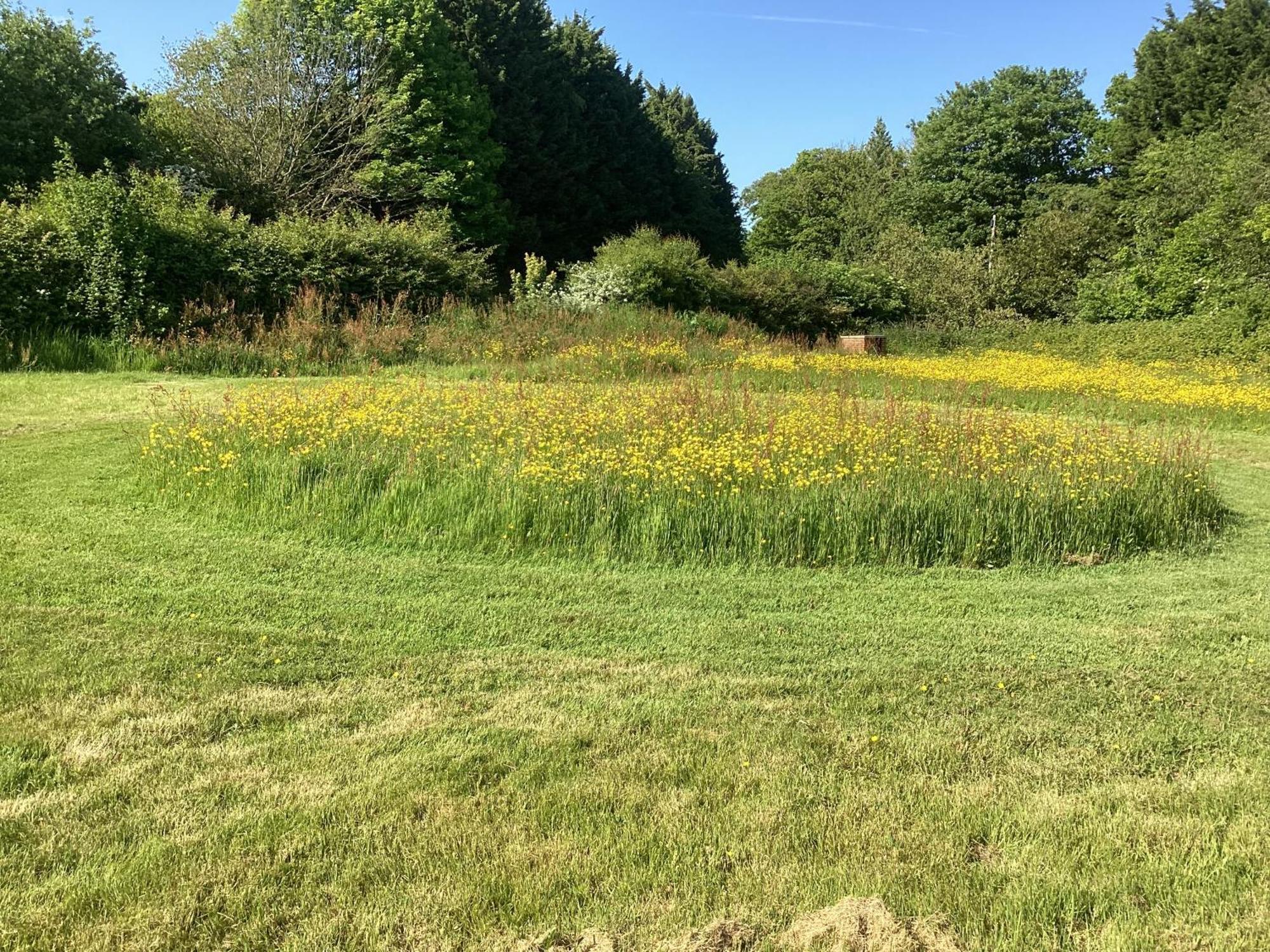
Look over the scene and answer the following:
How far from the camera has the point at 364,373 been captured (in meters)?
11.3

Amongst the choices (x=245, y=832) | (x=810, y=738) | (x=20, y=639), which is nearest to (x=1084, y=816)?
(x=810, y=738)

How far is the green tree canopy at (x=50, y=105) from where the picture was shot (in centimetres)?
1866

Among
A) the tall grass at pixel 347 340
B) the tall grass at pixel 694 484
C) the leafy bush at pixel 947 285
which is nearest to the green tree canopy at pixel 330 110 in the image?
the tall grass at pixel 347 340

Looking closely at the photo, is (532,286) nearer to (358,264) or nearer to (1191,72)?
(358,264)

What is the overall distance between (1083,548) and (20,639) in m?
6.07

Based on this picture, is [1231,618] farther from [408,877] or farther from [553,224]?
[553,224]

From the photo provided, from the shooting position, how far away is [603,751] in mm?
2816

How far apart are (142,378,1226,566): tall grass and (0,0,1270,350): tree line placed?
8130 millimetres

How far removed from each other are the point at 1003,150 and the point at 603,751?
4225 cm

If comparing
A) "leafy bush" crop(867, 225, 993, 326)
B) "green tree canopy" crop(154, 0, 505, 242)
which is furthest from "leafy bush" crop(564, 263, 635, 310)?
"leafy bush" crop(867, 225, 993, 326)

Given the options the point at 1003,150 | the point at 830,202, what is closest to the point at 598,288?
the point at 1003,150

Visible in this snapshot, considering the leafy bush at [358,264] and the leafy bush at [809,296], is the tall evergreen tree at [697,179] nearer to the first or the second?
the leafy bush at [809,296]

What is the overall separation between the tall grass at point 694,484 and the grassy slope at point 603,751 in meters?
0.43

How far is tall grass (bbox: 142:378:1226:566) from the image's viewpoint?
17.1ft
